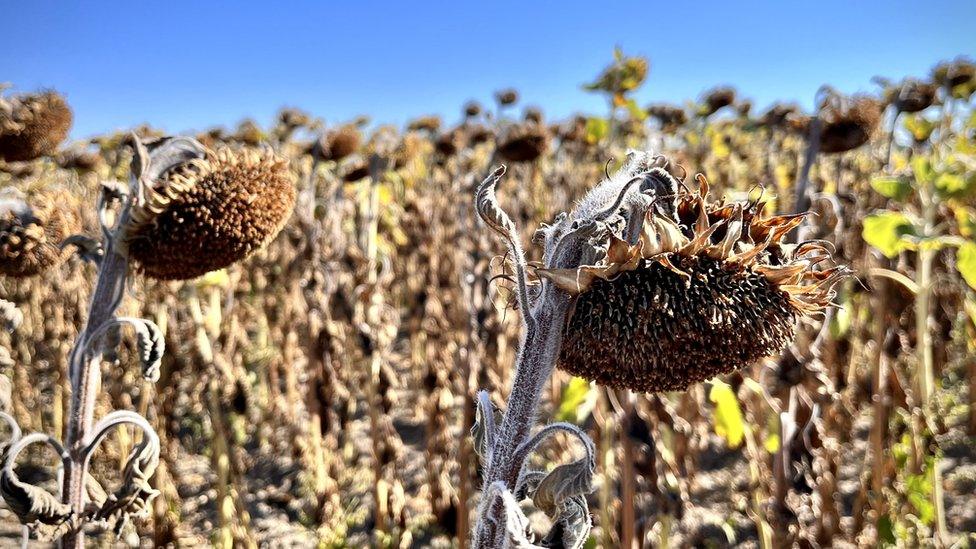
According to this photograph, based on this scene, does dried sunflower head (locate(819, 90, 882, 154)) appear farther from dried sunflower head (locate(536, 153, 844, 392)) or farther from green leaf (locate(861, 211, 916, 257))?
dried sunflower head (locate(536, 153, 844, 392))

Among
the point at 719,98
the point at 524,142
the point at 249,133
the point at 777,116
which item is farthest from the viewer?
the point at 719,98

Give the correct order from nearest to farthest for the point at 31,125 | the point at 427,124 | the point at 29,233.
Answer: the point at 29,233 < the point at 31,125 < the point at 427,124

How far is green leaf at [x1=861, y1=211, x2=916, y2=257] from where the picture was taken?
2.40 m

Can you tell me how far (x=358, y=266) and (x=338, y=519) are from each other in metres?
1.54

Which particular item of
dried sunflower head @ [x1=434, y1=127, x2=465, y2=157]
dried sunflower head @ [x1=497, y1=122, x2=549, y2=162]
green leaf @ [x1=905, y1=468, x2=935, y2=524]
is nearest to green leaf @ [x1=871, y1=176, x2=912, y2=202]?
green leaf @ [x1=905, y1=468, x2=935, y2=524]

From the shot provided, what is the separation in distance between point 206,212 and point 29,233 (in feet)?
2.64

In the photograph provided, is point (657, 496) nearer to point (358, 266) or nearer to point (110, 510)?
point (110, 510)

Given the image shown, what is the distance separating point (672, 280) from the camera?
37.3 inches

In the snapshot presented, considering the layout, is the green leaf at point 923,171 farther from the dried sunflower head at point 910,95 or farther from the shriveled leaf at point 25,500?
the shriveled leaf at point 25,500

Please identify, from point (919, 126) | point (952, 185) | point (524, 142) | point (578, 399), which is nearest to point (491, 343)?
point (524, 142)


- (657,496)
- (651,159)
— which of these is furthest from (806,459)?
(651,159)

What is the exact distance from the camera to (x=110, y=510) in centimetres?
146

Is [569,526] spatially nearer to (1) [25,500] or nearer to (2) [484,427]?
(2) [484,427]

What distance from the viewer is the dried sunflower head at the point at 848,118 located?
8.72ft
